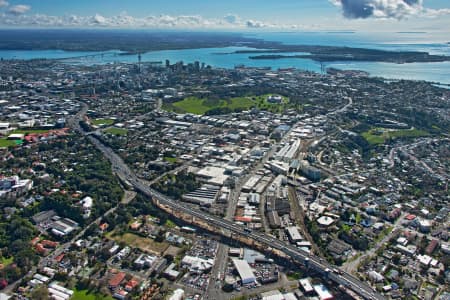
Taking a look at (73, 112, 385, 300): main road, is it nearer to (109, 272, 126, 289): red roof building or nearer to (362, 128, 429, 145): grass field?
(109, 272, 126, 289): red roof building

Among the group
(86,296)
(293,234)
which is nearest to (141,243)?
(86,296)

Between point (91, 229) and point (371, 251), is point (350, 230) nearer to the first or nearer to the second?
point (371, 251)

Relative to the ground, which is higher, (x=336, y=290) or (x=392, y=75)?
(x=392, y=75)

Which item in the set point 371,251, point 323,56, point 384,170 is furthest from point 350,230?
point 323,56

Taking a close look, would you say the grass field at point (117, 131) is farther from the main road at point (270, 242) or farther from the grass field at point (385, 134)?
the grass field at point (385, 134)

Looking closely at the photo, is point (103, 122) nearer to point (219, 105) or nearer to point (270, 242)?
point (219, 105)

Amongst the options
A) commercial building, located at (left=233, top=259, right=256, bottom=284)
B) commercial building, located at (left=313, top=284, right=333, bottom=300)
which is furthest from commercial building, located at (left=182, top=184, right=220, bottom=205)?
commercial building, located at (left=313, top=284, right=333, bottom=300)

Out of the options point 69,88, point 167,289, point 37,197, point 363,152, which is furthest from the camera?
point 69,88

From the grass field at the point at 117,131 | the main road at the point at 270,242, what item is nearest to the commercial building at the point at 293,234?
the main road at the point at 270,242
